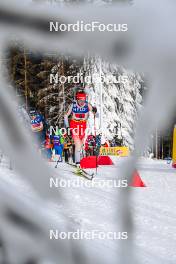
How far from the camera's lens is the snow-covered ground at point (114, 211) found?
0.55 meters

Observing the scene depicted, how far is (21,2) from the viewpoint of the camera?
0.47 meters

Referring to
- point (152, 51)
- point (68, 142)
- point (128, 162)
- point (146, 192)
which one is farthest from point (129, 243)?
point (68, 142)

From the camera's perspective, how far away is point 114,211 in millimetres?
543

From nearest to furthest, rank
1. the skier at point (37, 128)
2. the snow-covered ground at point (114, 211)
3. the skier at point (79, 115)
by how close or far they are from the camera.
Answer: the snow-covered ground at point (114, 211), the skier at point (37, 128), the skier at point (79, 115)

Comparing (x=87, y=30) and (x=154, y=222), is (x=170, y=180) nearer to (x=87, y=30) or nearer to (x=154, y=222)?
(x=154, y=222)

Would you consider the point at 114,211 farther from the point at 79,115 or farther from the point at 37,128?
the point at 79,115

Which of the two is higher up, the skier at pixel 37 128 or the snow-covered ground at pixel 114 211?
the skier at pixel 37 128

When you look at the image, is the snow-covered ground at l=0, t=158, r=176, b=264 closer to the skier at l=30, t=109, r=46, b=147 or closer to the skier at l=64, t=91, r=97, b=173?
the skier at l=30, t=109, r=46, b=147

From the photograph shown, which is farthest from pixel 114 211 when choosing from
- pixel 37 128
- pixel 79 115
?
pixel 79 115

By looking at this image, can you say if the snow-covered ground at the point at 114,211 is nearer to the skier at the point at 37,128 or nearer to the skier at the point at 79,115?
the skier at the point at 37,128

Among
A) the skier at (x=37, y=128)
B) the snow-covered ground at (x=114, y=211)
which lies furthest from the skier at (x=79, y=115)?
the skier at (x=37, y=128)

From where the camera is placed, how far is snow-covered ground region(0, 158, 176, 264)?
55cm

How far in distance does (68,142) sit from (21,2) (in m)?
8.13

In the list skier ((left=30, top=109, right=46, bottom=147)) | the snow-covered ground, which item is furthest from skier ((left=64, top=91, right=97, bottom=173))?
skier ((left=30, top=109, right=46, bottom=147))
